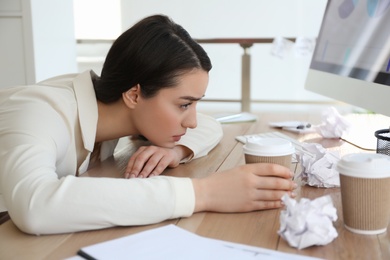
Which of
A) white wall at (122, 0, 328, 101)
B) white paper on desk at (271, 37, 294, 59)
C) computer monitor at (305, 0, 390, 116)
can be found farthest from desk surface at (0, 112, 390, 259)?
white wall at (122, 0, 328, 101)

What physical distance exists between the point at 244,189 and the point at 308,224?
182 millimetres

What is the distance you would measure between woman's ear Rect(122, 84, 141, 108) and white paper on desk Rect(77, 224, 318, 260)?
0.56 m

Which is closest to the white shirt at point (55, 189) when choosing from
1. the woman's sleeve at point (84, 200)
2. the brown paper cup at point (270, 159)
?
the woman's sleeve at point (84, 200)

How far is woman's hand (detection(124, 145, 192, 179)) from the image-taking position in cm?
113

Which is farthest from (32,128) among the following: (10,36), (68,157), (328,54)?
(10,36)

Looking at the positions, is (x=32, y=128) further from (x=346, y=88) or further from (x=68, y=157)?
(x=346, y=88)

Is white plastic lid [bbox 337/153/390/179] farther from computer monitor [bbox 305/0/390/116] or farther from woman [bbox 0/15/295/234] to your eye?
computer monitor [bbox 305/0/390/116]

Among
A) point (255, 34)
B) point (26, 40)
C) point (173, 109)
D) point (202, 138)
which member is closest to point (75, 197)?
point (173, 109)

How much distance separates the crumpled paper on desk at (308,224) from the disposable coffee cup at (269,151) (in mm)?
195

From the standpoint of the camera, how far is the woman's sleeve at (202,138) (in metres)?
1.32

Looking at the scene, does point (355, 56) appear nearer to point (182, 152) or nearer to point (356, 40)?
point (356, 40)

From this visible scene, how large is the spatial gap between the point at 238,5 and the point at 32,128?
4.89 meters

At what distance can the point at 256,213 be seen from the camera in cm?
87

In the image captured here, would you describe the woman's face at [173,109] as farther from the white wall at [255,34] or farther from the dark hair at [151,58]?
the white wall at [255,34]
